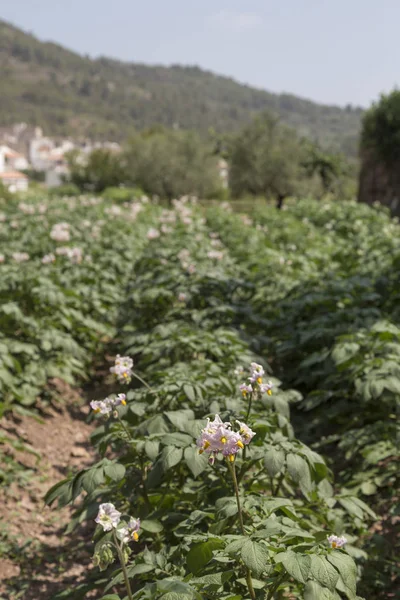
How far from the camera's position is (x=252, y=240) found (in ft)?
34.8

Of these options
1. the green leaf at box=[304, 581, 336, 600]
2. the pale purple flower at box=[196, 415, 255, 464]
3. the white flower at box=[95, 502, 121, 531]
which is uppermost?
the pale purple flower at box=[196, 415, 255, 464]

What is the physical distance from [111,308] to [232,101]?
19697cm

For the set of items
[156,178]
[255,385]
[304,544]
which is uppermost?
[255,385]

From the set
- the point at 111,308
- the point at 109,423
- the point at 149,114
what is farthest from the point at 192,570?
the point at 149,114

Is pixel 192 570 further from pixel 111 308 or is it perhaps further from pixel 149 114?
pixel 149 114

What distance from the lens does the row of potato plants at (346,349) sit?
12.7 ft

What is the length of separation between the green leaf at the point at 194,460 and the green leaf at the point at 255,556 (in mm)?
477

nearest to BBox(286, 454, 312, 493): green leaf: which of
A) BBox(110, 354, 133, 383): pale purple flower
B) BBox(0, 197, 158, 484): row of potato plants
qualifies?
BBox(110, 354, 133, 383): pale purple flower

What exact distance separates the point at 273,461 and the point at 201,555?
1.79 feet

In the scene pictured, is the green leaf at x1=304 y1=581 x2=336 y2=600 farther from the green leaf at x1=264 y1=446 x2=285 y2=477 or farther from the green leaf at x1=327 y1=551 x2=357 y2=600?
the green leaf at x1=264 y1=446 x2=285 y2=477

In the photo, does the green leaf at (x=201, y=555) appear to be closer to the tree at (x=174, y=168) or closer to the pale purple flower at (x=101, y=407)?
the pale purple flower at (x=101, y=407)

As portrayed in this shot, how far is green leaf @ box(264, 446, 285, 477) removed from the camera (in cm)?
248

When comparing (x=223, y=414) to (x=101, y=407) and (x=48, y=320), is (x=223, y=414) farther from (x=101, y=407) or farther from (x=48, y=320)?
(x=48, y=320)

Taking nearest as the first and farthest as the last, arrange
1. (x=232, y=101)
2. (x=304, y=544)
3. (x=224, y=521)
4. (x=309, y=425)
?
(x=304, y=544) < (x=224, y=521) < (x=309, y=425) < (x=232, y=101)
